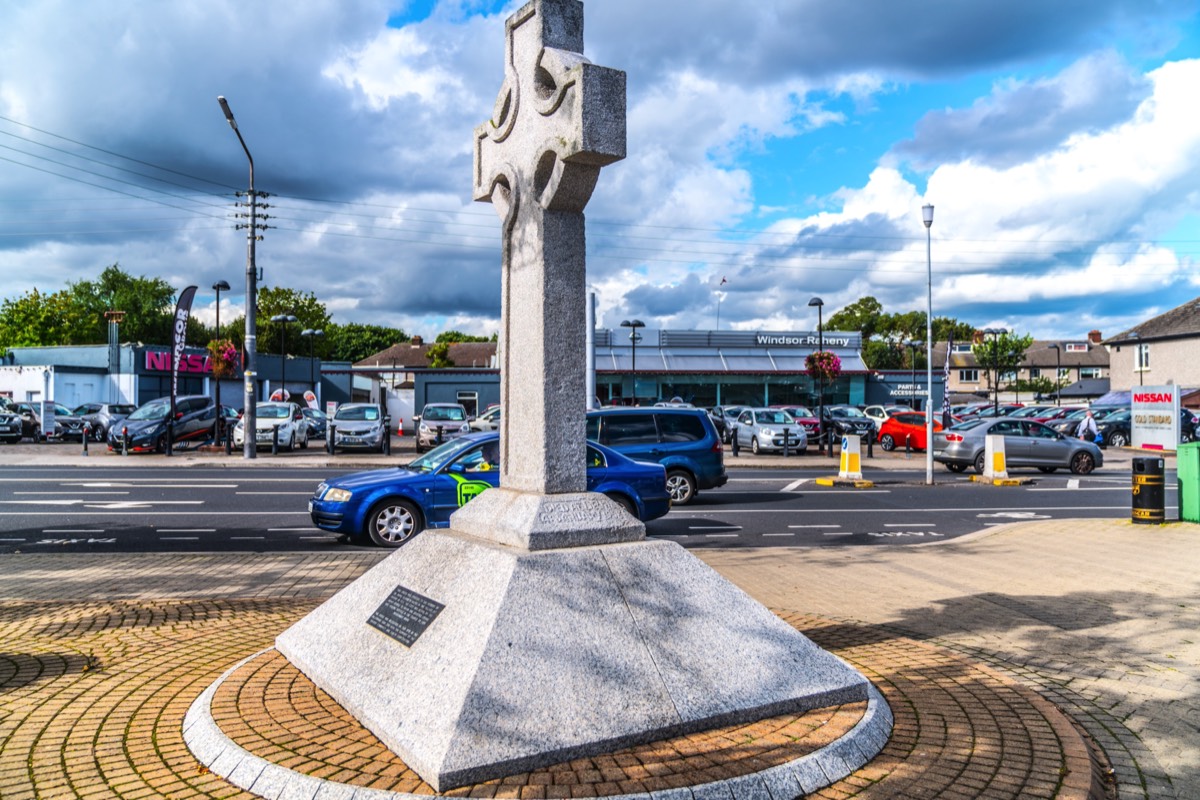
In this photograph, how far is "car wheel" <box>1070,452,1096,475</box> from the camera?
2437 cm

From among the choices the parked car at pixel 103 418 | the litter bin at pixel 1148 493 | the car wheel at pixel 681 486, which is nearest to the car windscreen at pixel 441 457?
the car wheel at pixel 681 486

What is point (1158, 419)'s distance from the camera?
26344 millimetres

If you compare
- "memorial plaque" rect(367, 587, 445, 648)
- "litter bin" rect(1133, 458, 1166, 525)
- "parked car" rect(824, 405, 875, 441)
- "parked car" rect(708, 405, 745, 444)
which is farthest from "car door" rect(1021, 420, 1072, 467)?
"memorial plaque" rect(367, 587, 445, 648)

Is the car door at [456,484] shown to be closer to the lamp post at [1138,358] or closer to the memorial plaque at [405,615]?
the memorial plaque at [405,615]

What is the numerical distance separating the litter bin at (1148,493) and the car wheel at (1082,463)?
11938 millimetres

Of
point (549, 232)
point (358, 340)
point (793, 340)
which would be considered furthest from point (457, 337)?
point (549, 232)

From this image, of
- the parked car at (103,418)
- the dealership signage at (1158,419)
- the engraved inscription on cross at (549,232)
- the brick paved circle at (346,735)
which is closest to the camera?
the brick paved circle at (346,735)

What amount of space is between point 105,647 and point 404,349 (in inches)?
3413

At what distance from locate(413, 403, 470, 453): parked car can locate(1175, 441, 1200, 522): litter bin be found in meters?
20.5

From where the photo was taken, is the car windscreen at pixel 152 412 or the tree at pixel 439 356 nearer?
Answer: the car windscreen at pixel 152 412

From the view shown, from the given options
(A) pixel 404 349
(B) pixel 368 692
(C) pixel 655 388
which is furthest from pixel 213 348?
(A) pixel 404 349

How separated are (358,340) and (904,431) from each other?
3377 inches

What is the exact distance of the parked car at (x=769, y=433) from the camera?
30.0 m

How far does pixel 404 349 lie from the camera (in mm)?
91062
